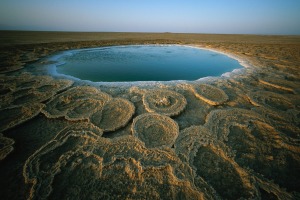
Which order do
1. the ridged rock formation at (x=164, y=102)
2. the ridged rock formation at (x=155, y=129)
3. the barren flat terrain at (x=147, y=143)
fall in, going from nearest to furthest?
the barren flat terrain at (x=147, y=143) < the ridged rock formation at (x=155, y=129) < the ridged rock formation at (x=164, y=102)

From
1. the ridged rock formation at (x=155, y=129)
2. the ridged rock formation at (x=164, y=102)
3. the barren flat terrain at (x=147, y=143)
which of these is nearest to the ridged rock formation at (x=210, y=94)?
the barren flat terrain at (x=147, y=143)

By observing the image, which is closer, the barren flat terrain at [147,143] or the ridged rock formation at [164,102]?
the barren flat terrain at [147,143]

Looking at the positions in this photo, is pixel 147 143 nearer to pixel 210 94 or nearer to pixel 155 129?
pixel 155 129

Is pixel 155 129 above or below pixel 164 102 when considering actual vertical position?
below

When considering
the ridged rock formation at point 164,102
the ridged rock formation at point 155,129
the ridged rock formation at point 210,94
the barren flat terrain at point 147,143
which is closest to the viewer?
the barren flat terrain at point 147,143

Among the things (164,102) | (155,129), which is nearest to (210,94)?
(164,102)

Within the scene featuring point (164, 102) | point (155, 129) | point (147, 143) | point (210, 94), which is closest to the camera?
point (147, 143)

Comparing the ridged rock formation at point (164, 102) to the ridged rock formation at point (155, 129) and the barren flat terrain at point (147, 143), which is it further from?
the ridged rock formation at point (155, 129)

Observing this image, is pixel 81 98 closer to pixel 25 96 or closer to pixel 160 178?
pixel 25 96
